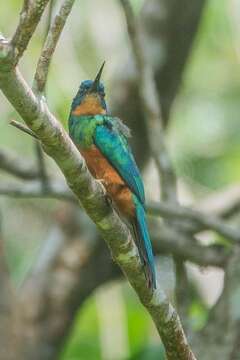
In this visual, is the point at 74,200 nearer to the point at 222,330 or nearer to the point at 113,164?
the point at 222,330

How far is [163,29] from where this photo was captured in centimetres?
556

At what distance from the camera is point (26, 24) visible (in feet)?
7.96

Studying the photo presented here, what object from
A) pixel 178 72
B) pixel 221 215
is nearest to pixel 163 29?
pixel 178 72

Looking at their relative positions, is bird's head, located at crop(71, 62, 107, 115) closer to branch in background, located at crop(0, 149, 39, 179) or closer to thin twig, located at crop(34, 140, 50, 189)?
thin twig, located at crop(34, 140, 50, 189)

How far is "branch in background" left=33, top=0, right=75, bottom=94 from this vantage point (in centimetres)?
258

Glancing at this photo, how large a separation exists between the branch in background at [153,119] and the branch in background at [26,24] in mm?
2116

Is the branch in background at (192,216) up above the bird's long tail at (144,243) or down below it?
below

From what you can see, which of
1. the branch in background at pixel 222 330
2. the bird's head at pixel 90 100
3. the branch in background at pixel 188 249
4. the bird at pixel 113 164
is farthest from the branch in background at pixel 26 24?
the branch in background at pixel 188 249

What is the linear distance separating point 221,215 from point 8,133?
2.17 metres

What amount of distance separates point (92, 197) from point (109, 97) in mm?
2790

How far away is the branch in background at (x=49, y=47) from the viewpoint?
2584 mm

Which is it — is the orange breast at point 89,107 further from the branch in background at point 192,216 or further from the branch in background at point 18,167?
the branch in background at point 18,167

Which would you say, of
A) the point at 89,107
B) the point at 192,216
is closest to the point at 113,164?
the point at 89,107

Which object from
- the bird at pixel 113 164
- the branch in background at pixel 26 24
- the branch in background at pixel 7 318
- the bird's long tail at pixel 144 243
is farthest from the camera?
the branch in background at pixel 7 318
